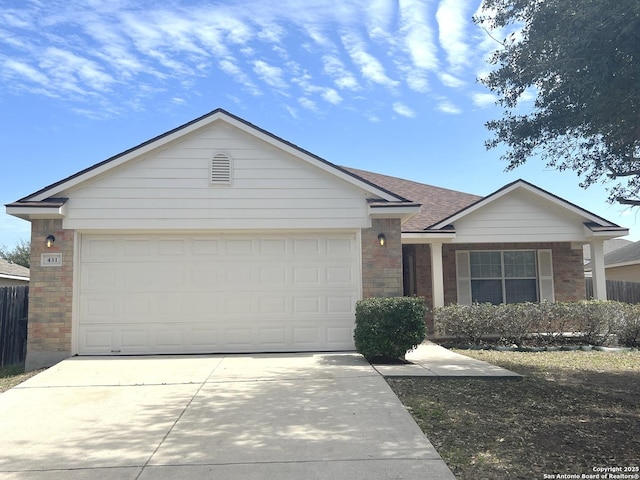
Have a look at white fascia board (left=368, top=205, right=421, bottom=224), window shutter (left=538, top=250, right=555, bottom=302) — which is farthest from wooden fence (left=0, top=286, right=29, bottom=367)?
window shutter (left=538, top=250, right=555, bottom=302)

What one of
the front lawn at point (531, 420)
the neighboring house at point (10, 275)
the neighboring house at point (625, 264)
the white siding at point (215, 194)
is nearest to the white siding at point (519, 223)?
the white siding at point (215, 194)

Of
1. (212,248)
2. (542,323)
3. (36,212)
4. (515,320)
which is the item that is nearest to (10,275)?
(36,212)

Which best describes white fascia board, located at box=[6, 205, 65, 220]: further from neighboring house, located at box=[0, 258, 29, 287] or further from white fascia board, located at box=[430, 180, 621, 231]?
neighboring house, located at box=[0, 258, 29, 287]

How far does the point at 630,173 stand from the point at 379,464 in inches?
218

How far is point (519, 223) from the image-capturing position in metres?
13.5

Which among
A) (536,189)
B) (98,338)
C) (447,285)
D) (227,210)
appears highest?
(536,189)

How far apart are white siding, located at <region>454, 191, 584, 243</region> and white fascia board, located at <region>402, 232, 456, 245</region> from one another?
1.20ft

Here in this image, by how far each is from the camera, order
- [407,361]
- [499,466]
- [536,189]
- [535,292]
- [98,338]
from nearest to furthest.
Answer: [499,466] < [407,361] < [98,338] < [536,189] < [535,292]

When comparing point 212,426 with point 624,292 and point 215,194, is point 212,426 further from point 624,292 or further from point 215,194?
point 624,292

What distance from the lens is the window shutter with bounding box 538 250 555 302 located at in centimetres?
1446

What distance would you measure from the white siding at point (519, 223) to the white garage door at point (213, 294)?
469 centimetres

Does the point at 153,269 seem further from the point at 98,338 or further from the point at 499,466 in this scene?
the point at 499,466

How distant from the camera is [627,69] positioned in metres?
5.97

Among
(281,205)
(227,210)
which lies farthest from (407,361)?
(227,210)
